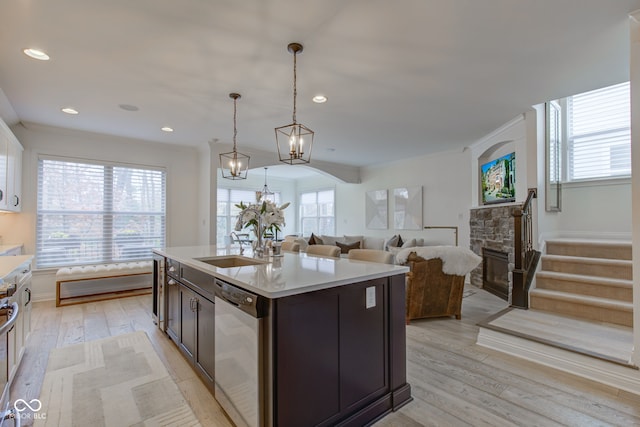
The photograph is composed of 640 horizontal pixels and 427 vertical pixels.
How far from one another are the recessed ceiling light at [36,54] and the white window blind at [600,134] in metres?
6.68

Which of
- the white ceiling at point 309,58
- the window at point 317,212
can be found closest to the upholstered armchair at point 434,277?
the white ceiling at point 309,58

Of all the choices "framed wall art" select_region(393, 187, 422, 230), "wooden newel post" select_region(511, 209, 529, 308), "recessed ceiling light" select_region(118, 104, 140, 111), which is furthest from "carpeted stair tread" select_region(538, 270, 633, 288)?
"recessed ceiling light" select_region(118, 104, 140, 111)

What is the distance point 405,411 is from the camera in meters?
2.01

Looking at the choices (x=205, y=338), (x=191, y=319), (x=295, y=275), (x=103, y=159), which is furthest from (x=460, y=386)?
(x=103, y=159)

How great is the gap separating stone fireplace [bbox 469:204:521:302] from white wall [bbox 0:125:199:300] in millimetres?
5342

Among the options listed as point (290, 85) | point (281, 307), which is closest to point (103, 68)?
point (290, 85)

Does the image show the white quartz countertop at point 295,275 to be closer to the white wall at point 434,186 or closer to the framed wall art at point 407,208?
the white wall at point 434,186

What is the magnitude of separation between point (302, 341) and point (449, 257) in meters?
2.62

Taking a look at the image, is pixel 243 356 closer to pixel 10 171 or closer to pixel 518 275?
pixel 518 275

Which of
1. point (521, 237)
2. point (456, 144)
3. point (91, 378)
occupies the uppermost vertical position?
point (456, 144)

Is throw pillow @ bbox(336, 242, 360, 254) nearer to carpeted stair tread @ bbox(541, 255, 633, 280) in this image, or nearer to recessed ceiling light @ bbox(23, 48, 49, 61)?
carpeted stair tread @ bbox(541, 255, 633, 280)

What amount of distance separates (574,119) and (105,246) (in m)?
7.98

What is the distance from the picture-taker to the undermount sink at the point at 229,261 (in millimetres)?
2701

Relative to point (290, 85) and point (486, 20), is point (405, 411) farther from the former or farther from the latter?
point (290, 85)
